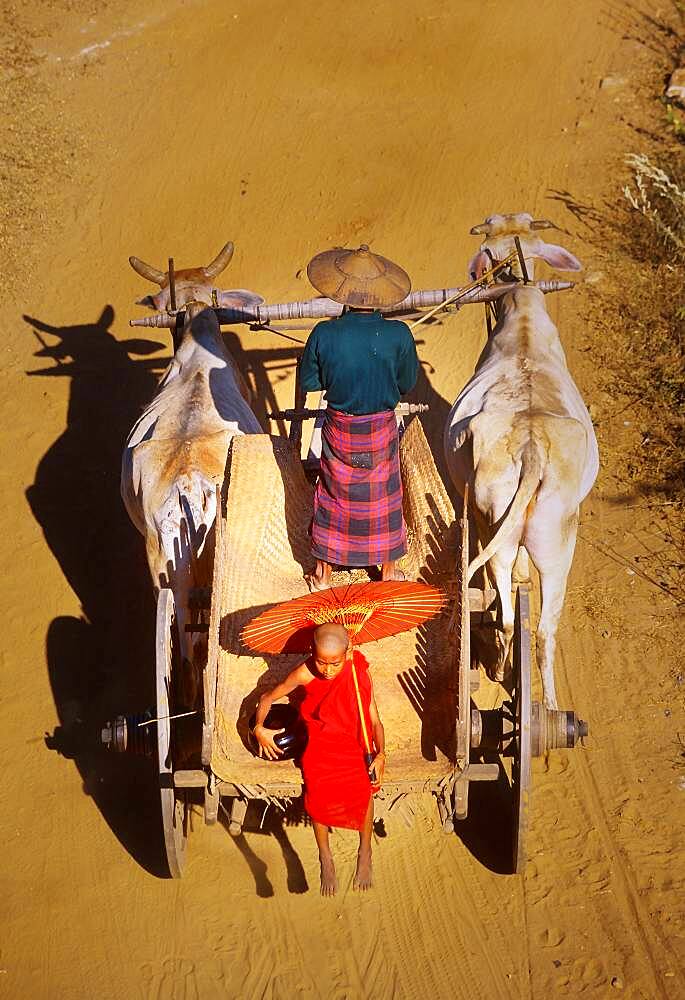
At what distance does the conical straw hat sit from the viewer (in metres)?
4.72

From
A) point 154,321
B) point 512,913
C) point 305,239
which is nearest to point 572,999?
point 512,913

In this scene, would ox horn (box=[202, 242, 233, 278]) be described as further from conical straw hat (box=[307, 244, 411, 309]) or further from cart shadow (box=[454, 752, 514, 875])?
cart shadow (box=[454, 752, 514, 875])

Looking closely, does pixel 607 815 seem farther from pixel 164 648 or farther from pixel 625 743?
pixel 164 648

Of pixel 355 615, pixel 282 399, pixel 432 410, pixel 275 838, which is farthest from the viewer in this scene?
pixel 282 399

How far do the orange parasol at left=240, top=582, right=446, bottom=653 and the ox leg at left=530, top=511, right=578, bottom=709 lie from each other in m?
1.52

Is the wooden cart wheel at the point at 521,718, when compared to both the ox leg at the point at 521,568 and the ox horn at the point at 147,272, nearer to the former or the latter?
the ox leg at the point at 521,568

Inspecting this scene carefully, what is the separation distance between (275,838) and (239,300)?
3.85m

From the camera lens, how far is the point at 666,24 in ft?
42.1

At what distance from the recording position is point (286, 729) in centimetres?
462

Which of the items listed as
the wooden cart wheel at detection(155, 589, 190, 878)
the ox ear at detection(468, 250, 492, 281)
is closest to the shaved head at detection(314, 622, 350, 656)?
the wooden cart wheel at detection(155, 589, 190, 878)

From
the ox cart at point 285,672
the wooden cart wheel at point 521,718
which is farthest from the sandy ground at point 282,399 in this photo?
the wooden cart wheel at point 521,718

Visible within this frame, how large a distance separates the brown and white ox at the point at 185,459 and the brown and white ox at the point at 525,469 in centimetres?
143

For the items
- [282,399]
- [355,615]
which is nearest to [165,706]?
[355,615]

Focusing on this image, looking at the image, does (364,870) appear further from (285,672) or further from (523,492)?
(523,492)
